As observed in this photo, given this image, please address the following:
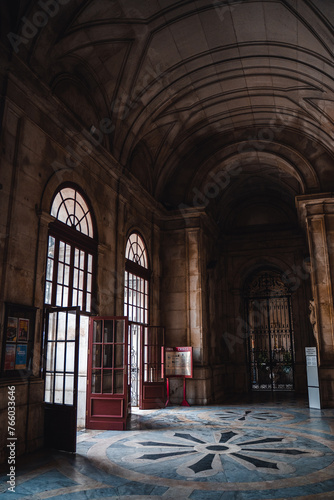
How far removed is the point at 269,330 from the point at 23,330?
40.1ft

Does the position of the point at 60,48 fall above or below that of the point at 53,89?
above

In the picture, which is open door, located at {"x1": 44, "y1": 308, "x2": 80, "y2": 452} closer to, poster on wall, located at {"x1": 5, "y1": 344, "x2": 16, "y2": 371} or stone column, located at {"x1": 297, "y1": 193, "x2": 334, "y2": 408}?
poster on wall, located at {"x1": 5, "y1": 344, "x2": 16, "y2": 371}

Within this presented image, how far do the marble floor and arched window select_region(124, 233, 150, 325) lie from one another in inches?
131

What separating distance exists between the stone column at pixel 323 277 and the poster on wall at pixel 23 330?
8.50 metres

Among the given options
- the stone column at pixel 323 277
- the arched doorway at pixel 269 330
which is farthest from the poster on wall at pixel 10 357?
the arched doorway at pixel 269 330

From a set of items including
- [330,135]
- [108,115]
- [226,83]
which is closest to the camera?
[108,115]

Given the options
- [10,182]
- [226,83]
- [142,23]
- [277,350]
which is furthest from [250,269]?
[10,182]

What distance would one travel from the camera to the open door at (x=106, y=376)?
870 centimetres

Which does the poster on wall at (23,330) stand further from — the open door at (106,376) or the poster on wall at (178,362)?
the poster on wall at (178,362)

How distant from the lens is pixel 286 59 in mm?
10305

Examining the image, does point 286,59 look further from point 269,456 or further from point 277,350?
point 277,350

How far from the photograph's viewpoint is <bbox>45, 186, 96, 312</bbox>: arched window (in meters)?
8.24

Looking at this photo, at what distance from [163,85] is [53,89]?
3457 millimetres
